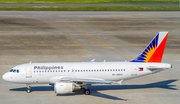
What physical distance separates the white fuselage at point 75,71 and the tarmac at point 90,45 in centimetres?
212

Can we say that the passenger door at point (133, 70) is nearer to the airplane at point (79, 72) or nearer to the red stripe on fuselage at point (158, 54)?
the airplane at point (79, 72)

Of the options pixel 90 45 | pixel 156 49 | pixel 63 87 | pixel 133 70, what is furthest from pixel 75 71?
pixel 90 45

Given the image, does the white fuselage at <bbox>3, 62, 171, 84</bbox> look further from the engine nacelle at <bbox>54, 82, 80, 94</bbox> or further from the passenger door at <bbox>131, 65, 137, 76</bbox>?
the engine nacelle at <bbox>54, 82, 80, 94</bbox>

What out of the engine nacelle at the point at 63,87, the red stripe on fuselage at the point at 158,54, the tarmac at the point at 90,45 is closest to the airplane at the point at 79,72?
the red stripe on fuselage at the point at 158,54

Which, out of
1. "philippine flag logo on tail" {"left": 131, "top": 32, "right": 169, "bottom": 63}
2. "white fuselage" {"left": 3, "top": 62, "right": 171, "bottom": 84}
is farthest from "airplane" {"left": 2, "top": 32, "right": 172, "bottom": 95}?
"philippine flag logo on tail" {"left": 131, "top": 32, "right": 169, "bottom": 63}

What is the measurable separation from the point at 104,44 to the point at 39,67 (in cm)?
2847

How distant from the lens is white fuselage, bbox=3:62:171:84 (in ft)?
115

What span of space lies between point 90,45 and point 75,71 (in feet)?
86.2

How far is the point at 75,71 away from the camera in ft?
115

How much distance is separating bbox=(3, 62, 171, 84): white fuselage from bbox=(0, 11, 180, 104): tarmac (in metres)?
2.12

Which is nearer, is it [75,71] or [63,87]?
[63,87]

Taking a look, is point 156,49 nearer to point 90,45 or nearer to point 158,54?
point 158,54

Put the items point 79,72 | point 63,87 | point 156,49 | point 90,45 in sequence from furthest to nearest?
point 90,45, point 156,49, point 79,72, point 63,87

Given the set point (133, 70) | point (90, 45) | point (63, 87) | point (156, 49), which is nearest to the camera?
point (63, 87)
